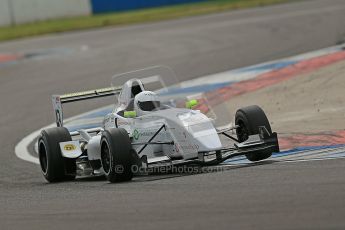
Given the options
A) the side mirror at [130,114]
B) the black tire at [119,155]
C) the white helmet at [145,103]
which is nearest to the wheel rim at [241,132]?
the white helmet at [145,103]

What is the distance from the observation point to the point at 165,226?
7.80 metres

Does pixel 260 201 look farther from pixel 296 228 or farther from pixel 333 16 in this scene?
pixel 333 16

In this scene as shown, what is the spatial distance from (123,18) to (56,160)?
99.1 ft

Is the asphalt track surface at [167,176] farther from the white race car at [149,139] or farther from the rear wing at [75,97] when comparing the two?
the rear wing at [75,97]

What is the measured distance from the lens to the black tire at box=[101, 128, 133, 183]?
35.7ft

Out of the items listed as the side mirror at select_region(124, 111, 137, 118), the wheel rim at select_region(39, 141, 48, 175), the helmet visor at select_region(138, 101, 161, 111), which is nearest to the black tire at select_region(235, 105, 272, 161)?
the helmet visor at select_region(138, 101, 161, 111)

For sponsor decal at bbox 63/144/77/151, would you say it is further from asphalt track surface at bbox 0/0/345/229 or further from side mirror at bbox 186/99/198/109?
side mirror at bbox 186/99/198/109

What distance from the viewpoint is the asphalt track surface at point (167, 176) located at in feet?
26.7

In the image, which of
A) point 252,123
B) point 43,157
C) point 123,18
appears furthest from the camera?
point 123,18

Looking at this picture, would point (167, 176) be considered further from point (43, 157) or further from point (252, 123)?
point (43, 157)

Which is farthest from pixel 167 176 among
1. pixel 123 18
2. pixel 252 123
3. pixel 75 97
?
pixel 123 18

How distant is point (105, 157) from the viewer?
1142 cm

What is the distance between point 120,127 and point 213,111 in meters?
1.20

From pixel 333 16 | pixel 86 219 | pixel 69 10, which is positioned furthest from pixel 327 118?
pixel 69 10
